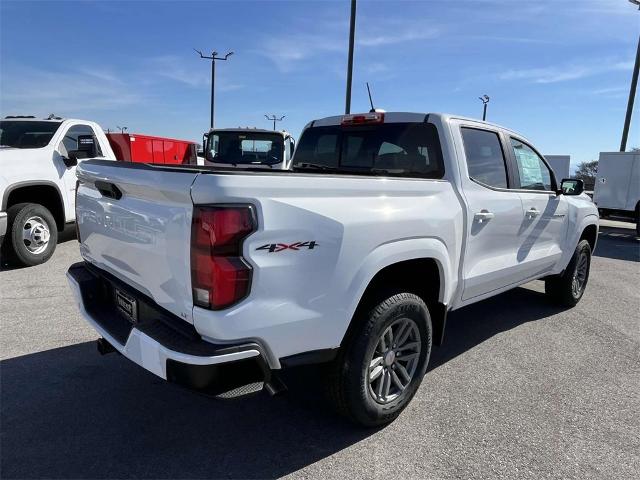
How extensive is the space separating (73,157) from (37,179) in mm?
689

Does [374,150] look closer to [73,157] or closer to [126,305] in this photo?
[126,305]

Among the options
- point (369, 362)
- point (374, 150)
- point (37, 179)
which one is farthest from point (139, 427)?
point (37, 179)

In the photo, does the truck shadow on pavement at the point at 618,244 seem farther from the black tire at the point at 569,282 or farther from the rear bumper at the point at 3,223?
the rear bumper at the point at 3,223

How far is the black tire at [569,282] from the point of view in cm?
531

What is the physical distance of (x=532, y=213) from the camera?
162 inches

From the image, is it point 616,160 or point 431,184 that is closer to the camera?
point 431,184

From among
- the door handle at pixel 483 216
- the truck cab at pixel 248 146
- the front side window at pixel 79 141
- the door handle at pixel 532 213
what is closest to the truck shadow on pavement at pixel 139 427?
the door handle at pixel 483 216

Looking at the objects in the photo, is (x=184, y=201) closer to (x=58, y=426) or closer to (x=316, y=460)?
(x=316, y=460)

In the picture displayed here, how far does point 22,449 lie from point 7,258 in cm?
483

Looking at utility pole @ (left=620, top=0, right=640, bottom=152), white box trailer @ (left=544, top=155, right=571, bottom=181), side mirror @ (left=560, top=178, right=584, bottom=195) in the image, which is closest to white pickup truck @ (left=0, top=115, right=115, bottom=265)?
side mirror @ (left=560, top=178, right=584, bottom=195)

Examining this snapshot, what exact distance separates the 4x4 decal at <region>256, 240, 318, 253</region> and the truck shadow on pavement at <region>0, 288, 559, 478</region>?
0.83 meters

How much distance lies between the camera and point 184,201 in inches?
80.6

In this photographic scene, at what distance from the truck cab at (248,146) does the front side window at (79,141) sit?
2.95 m

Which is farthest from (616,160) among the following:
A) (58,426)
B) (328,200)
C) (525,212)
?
(58,426)
